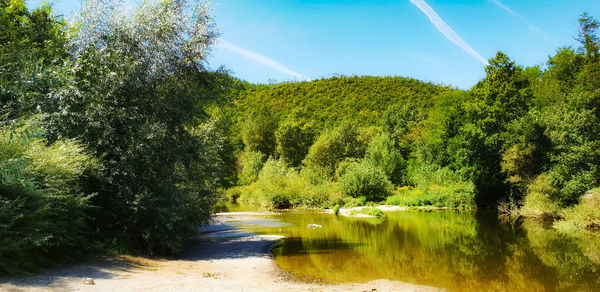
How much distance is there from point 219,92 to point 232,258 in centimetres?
736

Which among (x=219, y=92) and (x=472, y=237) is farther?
(x=472, y=237)

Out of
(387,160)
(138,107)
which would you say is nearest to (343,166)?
(387,160)

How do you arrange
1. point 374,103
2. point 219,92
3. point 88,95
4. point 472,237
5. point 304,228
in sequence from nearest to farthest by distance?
point 88,95
point 219,92
point 472,237
point 304,228
point 374,103

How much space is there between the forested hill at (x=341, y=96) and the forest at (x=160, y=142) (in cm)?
4129

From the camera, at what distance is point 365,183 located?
39.6 m

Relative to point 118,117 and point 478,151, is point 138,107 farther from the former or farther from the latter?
point 478,151

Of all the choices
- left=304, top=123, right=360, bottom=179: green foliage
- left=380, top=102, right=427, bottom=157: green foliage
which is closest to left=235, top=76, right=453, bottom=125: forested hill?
left=380, top=102, right=427, bottom=157: green foliage

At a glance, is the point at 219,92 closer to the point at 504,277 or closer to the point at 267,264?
the point at 267,264

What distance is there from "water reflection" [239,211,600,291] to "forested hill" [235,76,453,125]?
186ft

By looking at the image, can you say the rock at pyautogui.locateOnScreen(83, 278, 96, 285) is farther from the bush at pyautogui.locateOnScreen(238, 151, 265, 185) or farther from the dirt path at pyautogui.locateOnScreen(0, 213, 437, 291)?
the bush at pyautogui.locateOnScreen(238, 151, 265, 185)

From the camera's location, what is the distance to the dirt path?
8.55 m

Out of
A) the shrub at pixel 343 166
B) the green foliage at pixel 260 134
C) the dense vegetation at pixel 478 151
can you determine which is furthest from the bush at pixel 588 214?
the green foliage at pixel 260 134

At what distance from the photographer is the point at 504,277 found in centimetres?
1141

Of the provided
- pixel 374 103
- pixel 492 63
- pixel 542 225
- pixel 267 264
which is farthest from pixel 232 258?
pixel 374 103
